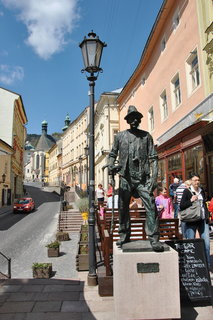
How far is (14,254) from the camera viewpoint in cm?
980

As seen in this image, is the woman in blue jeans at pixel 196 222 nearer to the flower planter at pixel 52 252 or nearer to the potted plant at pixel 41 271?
the potted plant at pixel 41 271

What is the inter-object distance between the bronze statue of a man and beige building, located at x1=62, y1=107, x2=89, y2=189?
39331mm

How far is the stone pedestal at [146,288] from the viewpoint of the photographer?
334 centimetres

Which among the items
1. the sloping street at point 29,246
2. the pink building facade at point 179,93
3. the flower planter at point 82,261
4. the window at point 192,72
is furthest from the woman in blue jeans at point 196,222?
the window at point 192,72

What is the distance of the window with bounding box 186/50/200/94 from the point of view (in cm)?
1162

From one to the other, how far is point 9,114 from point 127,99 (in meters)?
14.6

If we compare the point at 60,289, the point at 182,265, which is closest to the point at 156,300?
the point at 182,265

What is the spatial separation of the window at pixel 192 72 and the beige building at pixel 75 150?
32.2 m

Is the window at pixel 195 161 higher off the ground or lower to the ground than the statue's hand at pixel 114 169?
higher

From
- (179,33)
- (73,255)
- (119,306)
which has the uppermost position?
(179,33)

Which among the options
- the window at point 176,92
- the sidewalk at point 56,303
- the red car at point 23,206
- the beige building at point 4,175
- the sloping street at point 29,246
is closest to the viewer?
the sidewalk at point 56,303

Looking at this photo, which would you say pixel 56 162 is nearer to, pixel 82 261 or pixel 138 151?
pixel 82 261

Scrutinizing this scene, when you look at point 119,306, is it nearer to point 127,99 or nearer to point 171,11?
point 171,11

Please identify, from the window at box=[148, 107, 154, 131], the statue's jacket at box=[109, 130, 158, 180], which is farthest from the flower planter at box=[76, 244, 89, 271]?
the window at box=[148, 107, 154, 131]
